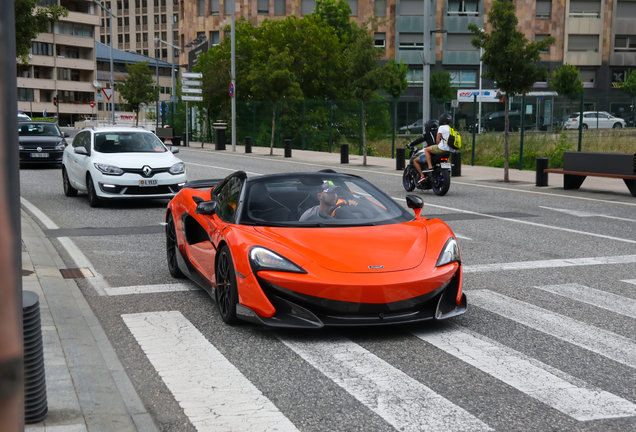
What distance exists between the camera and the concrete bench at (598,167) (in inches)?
688

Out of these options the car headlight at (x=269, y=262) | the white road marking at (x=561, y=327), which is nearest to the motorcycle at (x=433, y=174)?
the white road marking at (x=561, y=327)

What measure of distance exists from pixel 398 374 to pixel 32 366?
2.22m

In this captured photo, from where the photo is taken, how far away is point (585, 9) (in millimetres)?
72938

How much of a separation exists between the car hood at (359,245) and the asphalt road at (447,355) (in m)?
0.56

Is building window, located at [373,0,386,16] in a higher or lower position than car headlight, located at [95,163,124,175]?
higher

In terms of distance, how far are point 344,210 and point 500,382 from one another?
95.4 inches

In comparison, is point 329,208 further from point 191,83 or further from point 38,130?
point 191,83

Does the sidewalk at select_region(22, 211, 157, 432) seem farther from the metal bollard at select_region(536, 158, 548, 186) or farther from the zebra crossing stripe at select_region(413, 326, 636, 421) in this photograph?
the metal bollard at select_region(536, 158, 548, 186)

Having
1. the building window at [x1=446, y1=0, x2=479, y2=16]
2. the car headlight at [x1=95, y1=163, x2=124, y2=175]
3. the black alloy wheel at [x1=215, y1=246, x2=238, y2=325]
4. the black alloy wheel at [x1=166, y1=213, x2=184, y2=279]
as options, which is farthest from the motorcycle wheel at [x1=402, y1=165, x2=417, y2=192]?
the building window at [x1=446, y1=0, x2=479, y2=16]

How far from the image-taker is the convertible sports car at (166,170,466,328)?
5562mm

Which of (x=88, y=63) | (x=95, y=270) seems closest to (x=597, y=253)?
(x=95, y=270)

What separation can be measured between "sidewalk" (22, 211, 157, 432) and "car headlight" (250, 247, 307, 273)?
1.18 m

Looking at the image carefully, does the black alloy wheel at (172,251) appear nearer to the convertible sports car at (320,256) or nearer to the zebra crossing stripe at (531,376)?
the convertible sports car at (320,256)

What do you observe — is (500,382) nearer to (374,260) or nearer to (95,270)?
(374,260)
